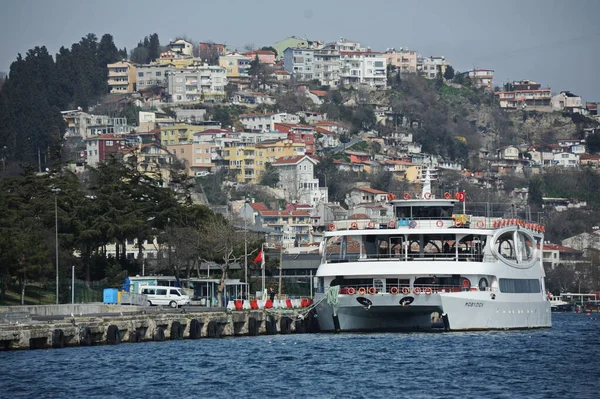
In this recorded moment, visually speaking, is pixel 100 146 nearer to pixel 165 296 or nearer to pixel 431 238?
pixel 165 296

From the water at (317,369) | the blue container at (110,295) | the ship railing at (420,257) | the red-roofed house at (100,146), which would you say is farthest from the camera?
the red-roofed house at (100,146)

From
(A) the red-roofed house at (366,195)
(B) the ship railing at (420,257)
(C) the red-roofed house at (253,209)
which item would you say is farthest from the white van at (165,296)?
(A) the red-roofed house at (366,195)

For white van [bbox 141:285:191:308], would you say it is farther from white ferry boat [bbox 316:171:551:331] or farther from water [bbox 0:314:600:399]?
water [bbox 0:314:600:399]

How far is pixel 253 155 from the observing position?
19050 centimetres

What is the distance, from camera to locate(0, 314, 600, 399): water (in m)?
42.0

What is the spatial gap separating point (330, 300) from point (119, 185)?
28950mm

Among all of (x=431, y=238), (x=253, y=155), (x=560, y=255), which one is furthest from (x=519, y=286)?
(x=253, y=155)

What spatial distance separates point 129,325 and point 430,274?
13.3m

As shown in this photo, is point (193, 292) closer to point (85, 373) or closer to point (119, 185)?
point (119, 185)

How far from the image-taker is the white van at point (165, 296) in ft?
230

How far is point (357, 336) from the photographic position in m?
59.2

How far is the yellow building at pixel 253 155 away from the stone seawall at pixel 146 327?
411 ft

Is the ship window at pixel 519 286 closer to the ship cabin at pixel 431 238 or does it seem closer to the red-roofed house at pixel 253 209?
the ship cabin at pixel 431 238

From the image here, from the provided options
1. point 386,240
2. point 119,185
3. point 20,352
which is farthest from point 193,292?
point 20,352
